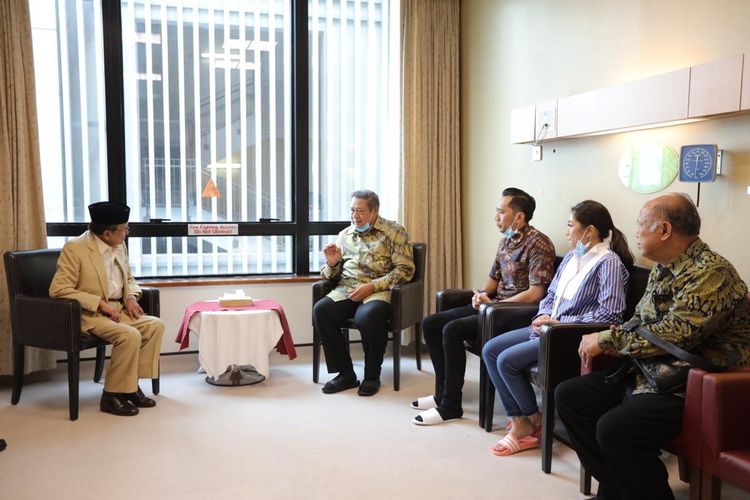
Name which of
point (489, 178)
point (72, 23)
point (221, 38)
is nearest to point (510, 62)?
point (489, 178)

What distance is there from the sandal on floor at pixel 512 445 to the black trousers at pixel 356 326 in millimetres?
1150

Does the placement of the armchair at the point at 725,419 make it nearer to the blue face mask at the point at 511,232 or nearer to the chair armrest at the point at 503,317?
the chair armrest at the point at 503,317

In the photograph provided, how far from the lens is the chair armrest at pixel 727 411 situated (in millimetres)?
2266

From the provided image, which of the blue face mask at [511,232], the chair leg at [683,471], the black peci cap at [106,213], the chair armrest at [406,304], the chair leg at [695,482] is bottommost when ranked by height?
the chair leg at [683,471]

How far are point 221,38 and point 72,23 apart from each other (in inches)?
41.2

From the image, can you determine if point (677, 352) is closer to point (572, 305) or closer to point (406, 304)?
point (572, 305)

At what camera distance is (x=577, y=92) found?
3.99 meters

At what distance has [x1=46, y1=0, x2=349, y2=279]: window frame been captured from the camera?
16.0 ft

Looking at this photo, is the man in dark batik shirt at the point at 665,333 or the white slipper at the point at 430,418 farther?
the white slipper at the point at 430,418

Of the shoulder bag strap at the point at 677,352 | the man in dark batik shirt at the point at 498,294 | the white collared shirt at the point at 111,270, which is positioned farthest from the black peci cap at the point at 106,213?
the shoulder bag strap at the point at 677,352

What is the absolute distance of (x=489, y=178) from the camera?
5.05 metres

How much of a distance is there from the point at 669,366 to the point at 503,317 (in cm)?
123

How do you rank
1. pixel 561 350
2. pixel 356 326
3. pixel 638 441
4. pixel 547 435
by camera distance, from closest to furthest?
pixel 638 441
pixel 561 350
pixel 547 435
pixel 356 326

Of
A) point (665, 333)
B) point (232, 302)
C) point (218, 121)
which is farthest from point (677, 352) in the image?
point (218, 121)
